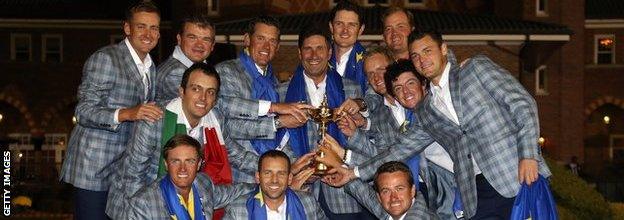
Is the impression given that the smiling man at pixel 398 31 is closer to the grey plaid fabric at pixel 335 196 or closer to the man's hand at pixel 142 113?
the grey plaid fabric at pixel 335 196

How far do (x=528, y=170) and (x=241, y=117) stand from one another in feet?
8.77

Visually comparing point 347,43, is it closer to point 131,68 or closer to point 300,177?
point 300,177

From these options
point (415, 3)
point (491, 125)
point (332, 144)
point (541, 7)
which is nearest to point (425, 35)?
point (491, 125)

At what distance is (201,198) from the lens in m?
9.02

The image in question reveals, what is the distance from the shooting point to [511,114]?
28.0 ft

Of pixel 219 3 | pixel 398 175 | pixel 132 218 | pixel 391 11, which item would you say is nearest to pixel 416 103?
pixel 398 175

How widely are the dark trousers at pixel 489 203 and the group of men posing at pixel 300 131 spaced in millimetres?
10

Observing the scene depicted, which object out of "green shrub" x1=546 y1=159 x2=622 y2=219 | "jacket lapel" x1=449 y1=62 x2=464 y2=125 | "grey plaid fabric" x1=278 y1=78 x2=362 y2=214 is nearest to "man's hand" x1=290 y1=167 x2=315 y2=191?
"grey plaid fabric" x1=278 y1=78 x2=362 y2=214

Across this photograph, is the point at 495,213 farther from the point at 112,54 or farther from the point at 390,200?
the point at 112,54

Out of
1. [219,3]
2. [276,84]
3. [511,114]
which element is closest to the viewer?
[511,114]

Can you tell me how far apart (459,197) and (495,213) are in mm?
536

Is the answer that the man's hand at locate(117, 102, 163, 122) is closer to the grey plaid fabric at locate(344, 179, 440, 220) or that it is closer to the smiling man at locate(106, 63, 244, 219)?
the smiling man at locate(106, 63, 244, 219)

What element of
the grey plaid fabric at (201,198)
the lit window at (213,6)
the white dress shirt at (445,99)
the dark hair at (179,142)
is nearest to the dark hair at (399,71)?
the white dress shirt at (445,99)

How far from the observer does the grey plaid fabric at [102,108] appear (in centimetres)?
912
